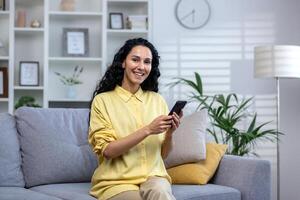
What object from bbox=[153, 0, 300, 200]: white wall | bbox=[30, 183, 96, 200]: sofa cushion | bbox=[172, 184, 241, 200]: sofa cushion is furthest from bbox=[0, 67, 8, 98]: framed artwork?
bbox=[172, 184, 241, 200]: sofa cushion

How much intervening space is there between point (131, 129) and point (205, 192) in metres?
0.59

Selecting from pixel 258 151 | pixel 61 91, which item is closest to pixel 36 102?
pixel 61 91

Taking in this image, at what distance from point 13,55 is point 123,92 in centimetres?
233

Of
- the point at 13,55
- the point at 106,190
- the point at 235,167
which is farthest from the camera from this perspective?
the point at 13,55

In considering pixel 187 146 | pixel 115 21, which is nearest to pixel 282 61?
pixel 187 146

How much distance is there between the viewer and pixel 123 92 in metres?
2.41

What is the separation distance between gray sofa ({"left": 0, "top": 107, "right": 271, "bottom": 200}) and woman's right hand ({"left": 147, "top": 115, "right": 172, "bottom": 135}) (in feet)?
1.86

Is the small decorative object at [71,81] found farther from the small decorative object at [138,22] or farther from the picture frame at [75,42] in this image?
the small decorative object at [138,22]

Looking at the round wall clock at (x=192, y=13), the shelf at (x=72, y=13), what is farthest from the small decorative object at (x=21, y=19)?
the round wall clock at (x=192, y=13)

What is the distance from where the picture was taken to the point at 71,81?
4.65 meters

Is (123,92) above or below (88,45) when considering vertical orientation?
below

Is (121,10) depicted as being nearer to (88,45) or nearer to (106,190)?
(88,45)

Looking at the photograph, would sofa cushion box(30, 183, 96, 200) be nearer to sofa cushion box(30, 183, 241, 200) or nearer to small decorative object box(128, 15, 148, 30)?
sofa cushion box(30, 183, 241, 200)

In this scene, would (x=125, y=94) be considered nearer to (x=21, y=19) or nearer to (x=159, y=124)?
(x=159, y=124)
